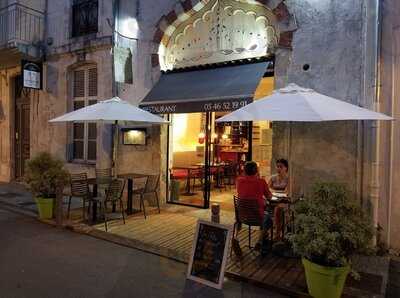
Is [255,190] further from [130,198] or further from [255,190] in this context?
[130,198]

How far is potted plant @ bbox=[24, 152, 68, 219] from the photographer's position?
23.4ft

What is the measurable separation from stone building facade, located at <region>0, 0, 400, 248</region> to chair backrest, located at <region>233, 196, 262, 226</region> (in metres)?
1.54

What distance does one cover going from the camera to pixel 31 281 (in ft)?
14.4

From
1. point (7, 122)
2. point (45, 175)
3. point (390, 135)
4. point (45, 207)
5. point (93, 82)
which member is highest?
point (93, 82)

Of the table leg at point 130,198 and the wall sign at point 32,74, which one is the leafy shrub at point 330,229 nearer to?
the table leg at point 130,198

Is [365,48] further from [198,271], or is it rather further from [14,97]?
[14,97]

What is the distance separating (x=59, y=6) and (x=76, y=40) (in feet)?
5.08

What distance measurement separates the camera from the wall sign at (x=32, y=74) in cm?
1018

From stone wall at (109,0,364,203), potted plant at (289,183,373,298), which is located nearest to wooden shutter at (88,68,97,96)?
stone wall at (109,0,364,203)

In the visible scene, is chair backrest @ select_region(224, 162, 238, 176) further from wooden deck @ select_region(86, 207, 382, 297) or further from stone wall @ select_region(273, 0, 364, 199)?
stone wall @ select_region(273, 0, 364, 199)

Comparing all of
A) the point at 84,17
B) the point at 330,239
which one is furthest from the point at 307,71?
the point at 84,17

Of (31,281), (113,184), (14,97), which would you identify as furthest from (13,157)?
(31,281)

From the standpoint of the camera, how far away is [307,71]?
6.25 meters

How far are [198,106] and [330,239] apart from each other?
385 cm
